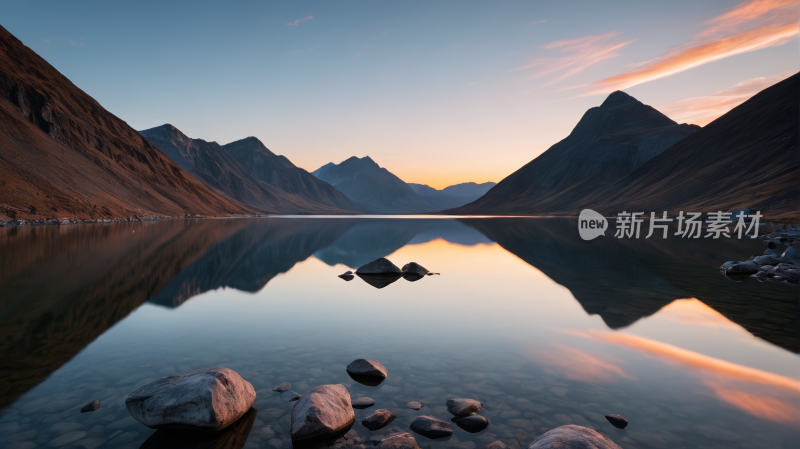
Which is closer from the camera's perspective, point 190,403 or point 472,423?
point 190,403

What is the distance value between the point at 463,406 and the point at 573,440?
7.02 ft

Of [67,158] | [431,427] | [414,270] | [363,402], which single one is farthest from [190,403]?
[67,158]

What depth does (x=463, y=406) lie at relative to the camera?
7.00 meters

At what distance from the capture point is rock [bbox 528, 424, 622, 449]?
5168 millimetres

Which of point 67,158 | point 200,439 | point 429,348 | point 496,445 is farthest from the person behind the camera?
point 67,158

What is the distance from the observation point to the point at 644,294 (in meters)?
17.6

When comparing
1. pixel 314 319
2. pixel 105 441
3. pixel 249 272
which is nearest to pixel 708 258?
pixel 314 319

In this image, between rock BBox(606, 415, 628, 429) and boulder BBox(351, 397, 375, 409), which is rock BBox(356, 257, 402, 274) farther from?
rock BBox(606, 415, 628, 429)

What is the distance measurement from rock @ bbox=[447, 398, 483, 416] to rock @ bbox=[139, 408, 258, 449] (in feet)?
10.9

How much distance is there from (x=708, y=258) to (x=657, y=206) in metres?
99.9

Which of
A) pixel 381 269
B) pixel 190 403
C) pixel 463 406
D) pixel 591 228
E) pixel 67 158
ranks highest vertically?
pixel 67 158

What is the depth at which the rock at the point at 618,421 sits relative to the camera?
6.54 metres

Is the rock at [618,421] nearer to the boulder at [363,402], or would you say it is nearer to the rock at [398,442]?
the rock at [398,442]

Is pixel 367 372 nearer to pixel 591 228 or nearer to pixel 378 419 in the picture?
pixel 378 419
